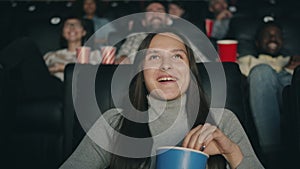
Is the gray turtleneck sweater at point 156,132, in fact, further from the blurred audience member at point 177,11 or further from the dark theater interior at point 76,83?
the blurred audience member at point 177,11

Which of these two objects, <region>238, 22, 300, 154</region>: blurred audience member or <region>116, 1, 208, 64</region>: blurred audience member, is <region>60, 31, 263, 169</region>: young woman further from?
<region>116, 1, 208, 64</region>: blurred audience member

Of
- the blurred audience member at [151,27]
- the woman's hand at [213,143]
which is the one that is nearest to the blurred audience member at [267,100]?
the blurred audience member at [151,27]

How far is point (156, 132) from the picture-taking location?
1.42 meters

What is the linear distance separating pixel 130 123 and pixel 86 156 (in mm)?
144

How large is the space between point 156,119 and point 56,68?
132 centimetres

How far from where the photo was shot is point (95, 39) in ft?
9.76

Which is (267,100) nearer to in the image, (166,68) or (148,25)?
(166,68)

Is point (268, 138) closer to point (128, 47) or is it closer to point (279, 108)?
point (279, 108)

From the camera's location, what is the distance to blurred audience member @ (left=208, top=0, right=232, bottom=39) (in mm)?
3062

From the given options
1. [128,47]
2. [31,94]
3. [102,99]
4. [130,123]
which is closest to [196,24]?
[128,47]

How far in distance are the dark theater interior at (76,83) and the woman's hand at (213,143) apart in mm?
269

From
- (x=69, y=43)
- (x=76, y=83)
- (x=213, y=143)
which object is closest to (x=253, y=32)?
(x=69, y=43)

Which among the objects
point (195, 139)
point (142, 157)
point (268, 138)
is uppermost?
point (195, 139)

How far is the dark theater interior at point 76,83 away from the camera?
5.41ft
